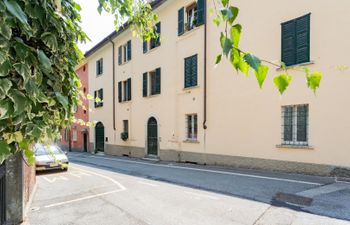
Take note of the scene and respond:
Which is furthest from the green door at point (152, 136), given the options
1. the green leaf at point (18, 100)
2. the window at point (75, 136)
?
the green leaf at point (18, 100)

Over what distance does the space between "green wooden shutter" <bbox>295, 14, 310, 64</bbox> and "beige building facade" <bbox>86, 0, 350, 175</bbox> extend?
0.12ft

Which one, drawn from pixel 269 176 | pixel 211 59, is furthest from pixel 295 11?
pixel 269 176

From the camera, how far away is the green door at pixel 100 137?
944 inches

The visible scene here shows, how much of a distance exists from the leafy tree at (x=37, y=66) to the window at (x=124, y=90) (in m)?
18.9

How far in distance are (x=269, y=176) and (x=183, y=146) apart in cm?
605

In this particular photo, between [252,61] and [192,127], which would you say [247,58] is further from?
[192,127]

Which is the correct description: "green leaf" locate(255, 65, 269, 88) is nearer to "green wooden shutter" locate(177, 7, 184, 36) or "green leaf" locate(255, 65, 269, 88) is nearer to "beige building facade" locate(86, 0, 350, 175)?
"beige building facade" locate(86, 0, 350, 175)

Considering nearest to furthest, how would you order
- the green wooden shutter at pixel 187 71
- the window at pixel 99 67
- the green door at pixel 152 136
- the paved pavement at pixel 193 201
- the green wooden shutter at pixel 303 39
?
the paved pavement at pixel 193 201
the green wooden shutter at pixel 303 39
the green wooden shutter at pixel 187 71
the green door at pixel 152 136
the window at pixel 99 67

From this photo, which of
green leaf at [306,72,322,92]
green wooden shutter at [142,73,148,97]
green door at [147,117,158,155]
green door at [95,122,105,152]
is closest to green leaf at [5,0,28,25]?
green leaf at [306,72,322,92]

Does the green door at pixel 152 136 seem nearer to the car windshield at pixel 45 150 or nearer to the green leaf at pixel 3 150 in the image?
the car windshield at pixel 45 150

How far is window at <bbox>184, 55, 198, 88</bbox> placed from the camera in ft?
46.6

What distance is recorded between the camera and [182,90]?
49.2 feet

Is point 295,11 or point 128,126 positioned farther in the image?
point 128,126

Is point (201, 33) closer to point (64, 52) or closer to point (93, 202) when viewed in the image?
point (93, 202)
